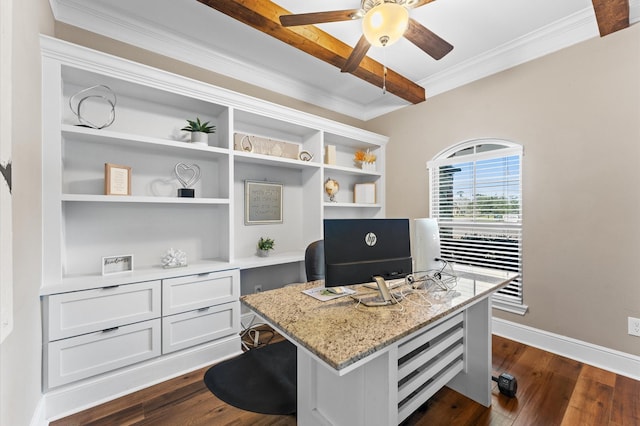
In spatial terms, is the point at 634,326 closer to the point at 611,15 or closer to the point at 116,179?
the point at 611,15

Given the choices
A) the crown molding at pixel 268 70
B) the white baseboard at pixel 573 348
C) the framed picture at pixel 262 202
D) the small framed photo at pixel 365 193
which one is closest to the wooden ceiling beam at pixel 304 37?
the crown molding at pixel 268 70

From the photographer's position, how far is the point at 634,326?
2.08 m

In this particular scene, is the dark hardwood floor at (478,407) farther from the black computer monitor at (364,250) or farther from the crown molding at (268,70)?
the crown molding at (268,70)

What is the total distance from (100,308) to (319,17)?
2.41 metres

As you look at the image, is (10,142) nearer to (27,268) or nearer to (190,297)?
(27,268)

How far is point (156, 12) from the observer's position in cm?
219

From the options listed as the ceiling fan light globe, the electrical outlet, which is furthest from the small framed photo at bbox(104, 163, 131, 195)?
the electrical outlet

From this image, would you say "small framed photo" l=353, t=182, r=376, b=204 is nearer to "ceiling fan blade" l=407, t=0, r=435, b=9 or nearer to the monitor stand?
"ceiling fan blade" l=407, t=0, r=435, b=9

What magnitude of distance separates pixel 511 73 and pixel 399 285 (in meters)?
2.56

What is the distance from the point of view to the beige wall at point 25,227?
46.4 inches

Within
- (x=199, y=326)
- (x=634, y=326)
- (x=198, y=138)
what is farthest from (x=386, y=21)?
(x=634, y=326)

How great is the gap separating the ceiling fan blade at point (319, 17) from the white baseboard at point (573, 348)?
122 inches

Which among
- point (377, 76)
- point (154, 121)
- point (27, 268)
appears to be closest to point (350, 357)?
point (27, 268)

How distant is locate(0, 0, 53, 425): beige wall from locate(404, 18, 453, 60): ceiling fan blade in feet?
6.81
